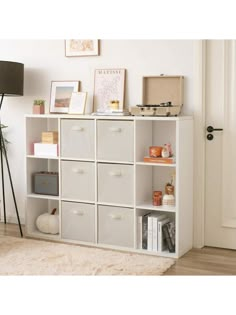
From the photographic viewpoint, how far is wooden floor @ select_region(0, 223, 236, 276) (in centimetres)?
304

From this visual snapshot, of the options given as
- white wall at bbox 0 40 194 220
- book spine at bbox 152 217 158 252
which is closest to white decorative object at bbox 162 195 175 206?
book spine at bbox 152 217 158 252

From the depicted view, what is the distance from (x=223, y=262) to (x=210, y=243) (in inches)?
14.1

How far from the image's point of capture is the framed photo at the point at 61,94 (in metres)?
4.02

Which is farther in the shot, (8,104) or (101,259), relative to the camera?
(8,104)

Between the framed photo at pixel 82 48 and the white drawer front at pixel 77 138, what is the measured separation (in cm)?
67

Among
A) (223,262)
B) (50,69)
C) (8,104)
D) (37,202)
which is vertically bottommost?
(223,262)

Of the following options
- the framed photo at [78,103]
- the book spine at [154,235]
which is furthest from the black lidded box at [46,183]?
the book spine at [154,235]

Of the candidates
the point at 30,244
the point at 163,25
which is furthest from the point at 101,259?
the point at 163,25

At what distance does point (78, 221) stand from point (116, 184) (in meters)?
0.49

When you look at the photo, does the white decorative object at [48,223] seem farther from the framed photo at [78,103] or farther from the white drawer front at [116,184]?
the framed photo at [78,103]

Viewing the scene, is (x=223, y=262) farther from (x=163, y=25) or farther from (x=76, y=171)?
(x=163, y=25)

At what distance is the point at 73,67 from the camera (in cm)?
403

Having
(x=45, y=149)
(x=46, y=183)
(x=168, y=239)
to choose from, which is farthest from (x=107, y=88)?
(x=168, y=239)

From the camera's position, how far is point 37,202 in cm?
410
